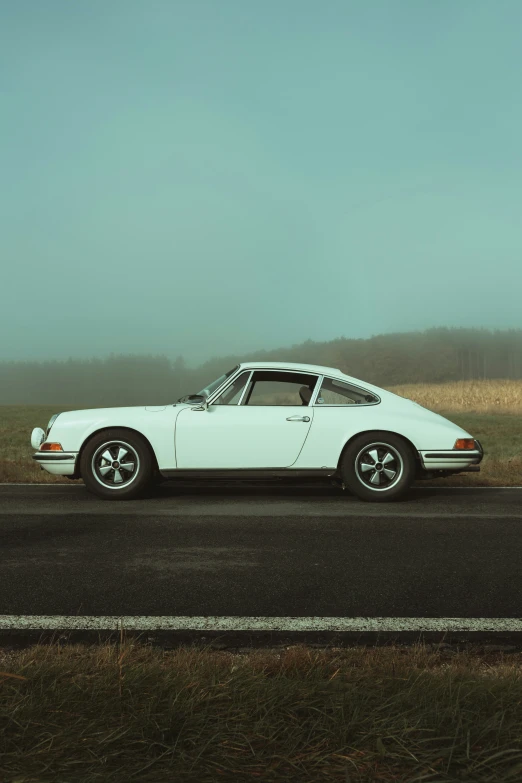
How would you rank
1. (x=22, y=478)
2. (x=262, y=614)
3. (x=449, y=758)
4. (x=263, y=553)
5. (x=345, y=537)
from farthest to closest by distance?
(x=22, y=478), (x=345, y=537), (x=263, y=553), (x=262, y=614), (x=449, y=758)

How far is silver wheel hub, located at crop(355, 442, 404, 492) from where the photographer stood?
325 inches

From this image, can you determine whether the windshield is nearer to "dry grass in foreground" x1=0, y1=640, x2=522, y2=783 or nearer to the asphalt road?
the asphalt road

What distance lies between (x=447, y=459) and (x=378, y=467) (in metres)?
0.73

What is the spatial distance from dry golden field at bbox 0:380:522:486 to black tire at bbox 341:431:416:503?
2.21m

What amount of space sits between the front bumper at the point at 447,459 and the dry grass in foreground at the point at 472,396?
98.3 feet

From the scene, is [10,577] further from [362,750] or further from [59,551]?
[362,750]

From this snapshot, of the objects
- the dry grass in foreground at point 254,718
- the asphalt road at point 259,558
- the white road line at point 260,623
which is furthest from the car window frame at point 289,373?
the dry grass in foreground at point 254,718

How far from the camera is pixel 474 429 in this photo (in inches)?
966

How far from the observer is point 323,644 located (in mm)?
3742

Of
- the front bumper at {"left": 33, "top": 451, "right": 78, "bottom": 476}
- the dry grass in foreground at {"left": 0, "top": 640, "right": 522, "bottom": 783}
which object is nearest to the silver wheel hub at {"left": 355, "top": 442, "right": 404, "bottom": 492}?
the front bumper at {"left": 33, "top": 451, "right": 78, "bottom": 476}

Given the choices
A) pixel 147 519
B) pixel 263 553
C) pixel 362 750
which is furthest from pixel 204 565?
pixel 362 750

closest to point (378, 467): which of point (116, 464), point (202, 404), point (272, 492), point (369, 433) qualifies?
point (369, 433)

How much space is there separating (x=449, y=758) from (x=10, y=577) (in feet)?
11.2

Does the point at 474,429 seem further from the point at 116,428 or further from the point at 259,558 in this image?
the point at 259,558
